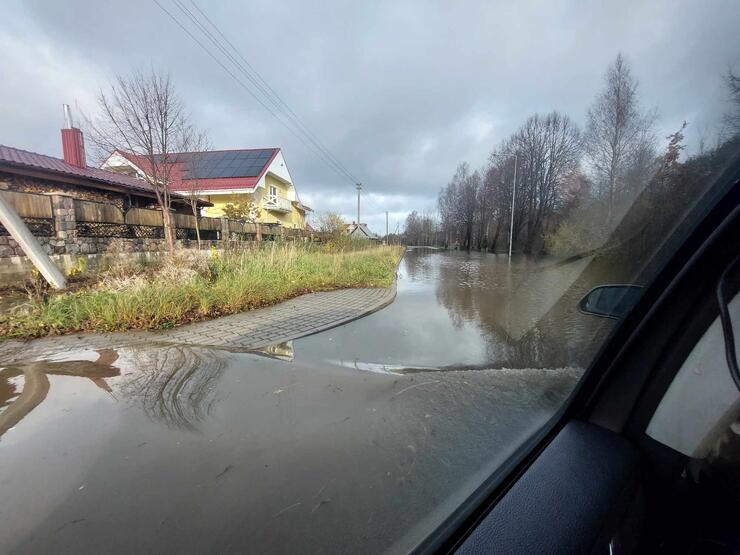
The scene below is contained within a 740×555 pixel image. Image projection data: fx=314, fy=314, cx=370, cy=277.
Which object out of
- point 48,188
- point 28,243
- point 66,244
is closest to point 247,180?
point 48,188

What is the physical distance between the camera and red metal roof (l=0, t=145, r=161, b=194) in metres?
12.2

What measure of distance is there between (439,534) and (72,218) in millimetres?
11054

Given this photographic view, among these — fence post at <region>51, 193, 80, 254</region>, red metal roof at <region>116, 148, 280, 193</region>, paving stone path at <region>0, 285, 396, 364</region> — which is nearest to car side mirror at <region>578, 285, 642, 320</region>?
paving stone path at <region>0, 285, 396, 364</region>

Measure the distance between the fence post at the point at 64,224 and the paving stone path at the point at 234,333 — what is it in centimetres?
459

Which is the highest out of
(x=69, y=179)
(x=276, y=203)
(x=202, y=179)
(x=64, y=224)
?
(x=202, y=179)

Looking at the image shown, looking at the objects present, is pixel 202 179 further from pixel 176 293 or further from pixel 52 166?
pixel 176 293

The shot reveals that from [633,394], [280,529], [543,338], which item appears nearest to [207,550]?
[280,529]

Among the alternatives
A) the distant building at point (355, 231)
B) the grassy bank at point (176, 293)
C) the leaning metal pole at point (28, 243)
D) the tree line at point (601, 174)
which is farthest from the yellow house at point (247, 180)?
the tree line at point (601, 174)

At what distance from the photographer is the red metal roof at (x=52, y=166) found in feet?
40.1

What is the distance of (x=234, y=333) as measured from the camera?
4980mm

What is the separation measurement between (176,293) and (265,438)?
479 cm

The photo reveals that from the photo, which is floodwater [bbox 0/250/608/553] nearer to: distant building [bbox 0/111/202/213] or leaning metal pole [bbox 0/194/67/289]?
leaning metal pole [bbox 0/194/67/289]

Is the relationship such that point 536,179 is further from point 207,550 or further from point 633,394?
point 207,550

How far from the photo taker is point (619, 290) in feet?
4.72
